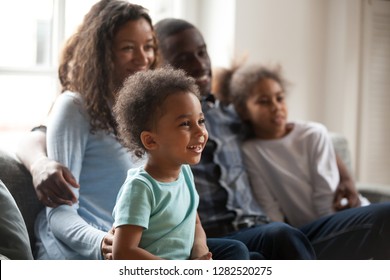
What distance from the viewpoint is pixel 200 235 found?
796 mm

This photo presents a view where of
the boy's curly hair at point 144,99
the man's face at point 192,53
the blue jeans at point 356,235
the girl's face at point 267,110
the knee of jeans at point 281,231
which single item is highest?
the man's face at point 192,53

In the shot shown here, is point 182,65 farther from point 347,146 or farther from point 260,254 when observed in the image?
point 347,146

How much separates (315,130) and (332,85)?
12 centimetres

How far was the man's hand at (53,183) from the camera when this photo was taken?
84 cm

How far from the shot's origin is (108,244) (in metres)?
0.77

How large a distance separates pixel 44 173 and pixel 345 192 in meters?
0.57

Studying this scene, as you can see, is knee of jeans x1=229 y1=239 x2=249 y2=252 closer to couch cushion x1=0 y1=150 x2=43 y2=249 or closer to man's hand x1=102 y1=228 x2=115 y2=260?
man's hand x1=102 y1=228 x2=115 y2=260

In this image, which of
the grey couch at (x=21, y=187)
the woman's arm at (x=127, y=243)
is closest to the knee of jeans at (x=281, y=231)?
the woman's arm at (x=127, y=243)

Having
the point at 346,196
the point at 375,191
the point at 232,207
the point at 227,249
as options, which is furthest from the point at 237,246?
the point at 375,191

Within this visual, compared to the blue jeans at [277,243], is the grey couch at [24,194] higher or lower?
higher

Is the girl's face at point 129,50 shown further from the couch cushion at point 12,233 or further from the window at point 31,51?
the couch cushion at point 12,233

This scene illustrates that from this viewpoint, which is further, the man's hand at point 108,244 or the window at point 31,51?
the window at point 31,51

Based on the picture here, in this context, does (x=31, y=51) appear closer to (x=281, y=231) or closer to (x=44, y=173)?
(x=44, y=173)

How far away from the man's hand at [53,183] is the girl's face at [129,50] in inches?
5.7
